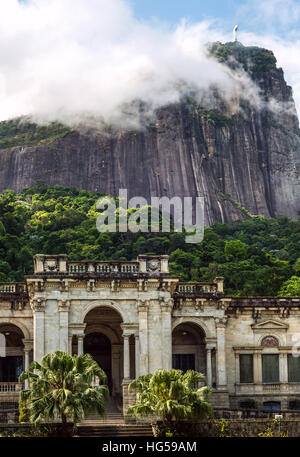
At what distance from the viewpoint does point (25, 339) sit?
4681 centimetres

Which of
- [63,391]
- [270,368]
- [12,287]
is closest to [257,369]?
[270,368]

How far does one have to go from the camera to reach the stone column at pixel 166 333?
145 ft

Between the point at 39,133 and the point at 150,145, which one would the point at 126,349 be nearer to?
the point at 150,145

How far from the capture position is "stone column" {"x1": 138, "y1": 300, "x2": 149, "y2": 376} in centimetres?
4412

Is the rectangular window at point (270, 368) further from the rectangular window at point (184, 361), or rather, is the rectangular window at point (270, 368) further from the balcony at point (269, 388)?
the rectangular window at point (184, 361)

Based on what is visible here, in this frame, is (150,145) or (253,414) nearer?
(253,414)

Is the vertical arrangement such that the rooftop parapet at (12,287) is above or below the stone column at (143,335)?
above

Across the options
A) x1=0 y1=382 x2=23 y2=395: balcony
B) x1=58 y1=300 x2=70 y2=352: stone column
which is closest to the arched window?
x1=58 y1=300 x2=70 y2=352: stone column

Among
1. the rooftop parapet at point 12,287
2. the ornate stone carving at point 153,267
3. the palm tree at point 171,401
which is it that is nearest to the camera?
the palm tree at point 171,401

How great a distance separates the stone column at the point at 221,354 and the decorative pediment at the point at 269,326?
275 centimetres

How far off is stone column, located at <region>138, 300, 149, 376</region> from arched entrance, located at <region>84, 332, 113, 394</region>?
253 inches

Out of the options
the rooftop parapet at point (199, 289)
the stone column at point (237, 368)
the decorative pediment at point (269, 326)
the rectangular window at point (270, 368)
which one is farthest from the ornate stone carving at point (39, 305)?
the rectangular window at point (270, 368)

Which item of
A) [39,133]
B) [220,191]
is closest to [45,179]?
[39,133]
